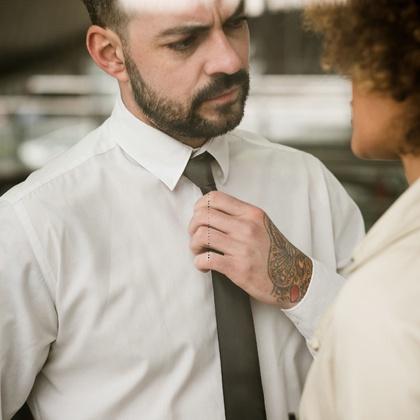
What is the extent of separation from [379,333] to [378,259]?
4.1 inches

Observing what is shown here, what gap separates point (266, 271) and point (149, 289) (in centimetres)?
22

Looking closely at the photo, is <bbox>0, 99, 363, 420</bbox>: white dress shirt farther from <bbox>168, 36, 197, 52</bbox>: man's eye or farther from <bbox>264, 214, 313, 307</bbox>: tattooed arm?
<bbox>168, 36, 197, 52</bbox>: man's eye

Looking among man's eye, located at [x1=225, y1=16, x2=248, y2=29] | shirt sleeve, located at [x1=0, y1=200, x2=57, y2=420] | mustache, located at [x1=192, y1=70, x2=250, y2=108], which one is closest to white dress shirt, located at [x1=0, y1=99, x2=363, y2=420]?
shirt sleeve, located at [x1=0, y1=200, x2=57, y2=420]

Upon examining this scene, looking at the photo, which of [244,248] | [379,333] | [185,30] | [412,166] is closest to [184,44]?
[185,30]

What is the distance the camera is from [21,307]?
1.21 m

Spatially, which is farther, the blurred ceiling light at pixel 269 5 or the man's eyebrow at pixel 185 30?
the blurred ceiling light at pixel 269 5

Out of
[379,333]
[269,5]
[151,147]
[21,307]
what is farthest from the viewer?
[269,5]

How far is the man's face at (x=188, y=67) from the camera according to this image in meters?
1.24

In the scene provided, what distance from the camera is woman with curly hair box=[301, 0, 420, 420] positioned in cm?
82

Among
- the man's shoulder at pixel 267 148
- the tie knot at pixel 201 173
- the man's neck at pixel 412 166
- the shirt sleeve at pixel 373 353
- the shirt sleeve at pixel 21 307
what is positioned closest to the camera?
the shirt sleeve at pixel 373 353

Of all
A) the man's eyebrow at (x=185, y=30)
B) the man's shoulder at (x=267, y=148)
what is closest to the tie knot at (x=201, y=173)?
the man's shoulder at (x=267, y=148)

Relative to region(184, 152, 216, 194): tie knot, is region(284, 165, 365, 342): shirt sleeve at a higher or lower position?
lower

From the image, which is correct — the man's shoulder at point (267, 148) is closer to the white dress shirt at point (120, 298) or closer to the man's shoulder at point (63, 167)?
the white dress shirt at point (120, 298)

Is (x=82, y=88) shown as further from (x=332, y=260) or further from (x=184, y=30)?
(x=332, y=260)
